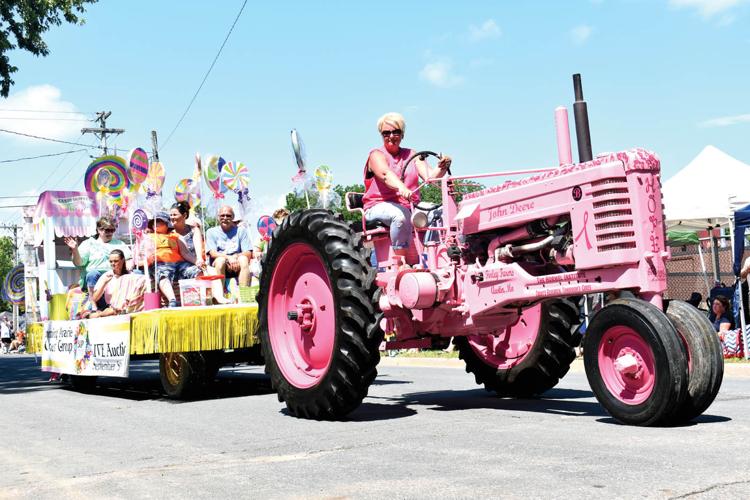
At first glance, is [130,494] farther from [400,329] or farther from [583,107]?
[583,107]

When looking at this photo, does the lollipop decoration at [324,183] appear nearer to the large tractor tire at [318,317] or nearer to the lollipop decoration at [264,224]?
the lollipop decoration at [264,224]

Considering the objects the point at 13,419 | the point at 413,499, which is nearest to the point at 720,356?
the point at 413,499

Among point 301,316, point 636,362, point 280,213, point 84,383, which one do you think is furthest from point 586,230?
point 84,383

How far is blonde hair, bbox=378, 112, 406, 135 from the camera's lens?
7.55 metres

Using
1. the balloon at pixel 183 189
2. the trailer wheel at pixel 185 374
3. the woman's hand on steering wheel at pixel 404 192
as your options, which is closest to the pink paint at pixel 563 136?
the woman's hand on steering wheel at pixel 404 192

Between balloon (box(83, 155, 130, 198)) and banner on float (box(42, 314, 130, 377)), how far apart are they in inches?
83.1

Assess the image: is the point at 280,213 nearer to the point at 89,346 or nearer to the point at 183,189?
the point at 183,189

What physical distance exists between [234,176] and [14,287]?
706 inches

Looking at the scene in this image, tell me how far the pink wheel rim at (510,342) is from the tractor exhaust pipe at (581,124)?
1.53m

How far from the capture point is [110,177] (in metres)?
12.9

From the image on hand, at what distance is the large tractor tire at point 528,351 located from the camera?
7293mm

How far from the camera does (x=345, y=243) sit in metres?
6.82

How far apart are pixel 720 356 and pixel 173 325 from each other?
5.27m

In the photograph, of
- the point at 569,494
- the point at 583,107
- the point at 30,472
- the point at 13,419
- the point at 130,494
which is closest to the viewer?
the point at 569,494
